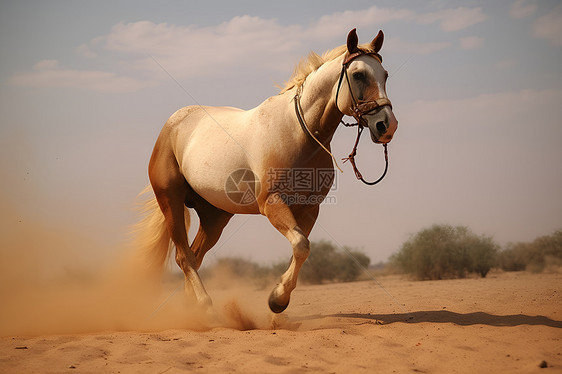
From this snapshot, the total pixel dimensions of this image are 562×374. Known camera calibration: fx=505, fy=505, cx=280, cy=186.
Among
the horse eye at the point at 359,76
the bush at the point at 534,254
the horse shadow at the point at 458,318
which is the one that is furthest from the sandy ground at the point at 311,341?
the bush at the point at 534,254

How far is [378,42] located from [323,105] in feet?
2.81

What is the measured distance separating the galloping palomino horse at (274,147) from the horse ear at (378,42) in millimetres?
10

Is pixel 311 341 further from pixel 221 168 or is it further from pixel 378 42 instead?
pixel 378 42

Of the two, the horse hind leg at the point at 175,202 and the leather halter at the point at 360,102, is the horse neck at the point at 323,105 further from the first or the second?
the horse hind leg at the point at 175,202

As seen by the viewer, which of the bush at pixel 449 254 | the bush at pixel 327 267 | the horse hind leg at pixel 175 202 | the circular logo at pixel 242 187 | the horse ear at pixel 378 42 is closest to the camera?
the horse ear at pixel 378 42

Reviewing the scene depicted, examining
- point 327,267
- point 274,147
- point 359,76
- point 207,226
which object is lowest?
point 327,267

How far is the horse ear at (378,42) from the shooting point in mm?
5187

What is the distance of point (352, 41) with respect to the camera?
5.03 m

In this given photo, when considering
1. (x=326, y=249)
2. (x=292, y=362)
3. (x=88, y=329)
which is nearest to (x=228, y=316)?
(x=88, y=329)

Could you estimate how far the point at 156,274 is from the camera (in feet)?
23.1

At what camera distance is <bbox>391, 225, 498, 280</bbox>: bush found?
41.2 feet

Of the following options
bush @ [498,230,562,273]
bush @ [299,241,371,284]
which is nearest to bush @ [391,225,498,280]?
bush @ [498,230,562,273]

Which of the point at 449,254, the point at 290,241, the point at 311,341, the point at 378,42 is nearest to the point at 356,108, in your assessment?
the point at 378,42

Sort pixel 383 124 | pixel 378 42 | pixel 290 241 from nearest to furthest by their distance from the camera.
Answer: pixel 383 124 < pixel 290 241 < pixel 378 42
